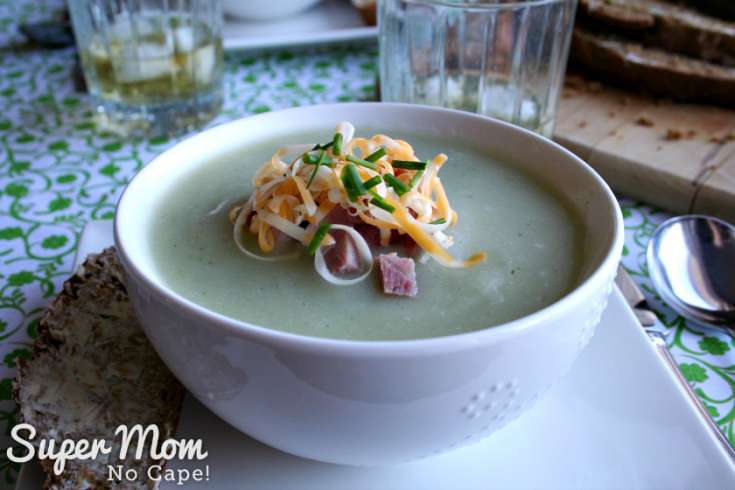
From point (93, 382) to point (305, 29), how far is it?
1958mm

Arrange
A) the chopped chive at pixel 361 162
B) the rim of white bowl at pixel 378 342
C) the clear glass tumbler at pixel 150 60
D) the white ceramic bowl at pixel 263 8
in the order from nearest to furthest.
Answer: the rim of white bowl at pixel 378 342 → the chopped chive at pixel 361 162 → the clear glass tumbler at pixel 150 60 → the white ceramic bowl at pixel 263 8

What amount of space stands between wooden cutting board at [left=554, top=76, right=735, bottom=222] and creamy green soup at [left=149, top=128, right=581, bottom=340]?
76 centimetres

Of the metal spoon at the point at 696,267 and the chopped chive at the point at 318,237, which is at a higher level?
the chopped chive at the point at 318,237

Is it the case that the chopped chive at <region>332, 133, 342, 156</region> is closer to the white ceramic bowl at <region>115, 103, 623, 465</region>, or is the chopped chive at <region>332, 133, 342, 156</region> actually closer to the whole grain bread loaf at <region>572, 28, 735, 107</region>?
the white ceramic bowl at <region>115, 103, 623, 465</region>

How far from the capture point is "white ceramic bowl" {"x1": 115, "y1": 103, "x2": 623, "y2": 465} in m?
0.77

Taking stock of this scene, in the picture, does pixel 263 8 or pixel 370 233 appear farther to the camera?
pixel 263 8

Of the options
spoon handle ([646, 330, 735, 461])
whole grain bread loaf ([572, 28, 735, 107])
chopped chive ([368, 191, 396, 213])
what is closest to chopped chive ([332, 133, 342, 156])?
chopped chive ([368, 191, 396, 213])

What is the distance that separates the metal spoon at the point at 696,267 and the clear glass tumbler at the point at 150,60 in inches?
55.8

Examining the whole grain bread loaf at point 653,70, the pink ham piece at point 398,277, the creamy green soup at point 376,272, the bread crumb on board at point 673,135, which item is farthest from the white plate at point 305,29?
the pink ham piece at point 398,277

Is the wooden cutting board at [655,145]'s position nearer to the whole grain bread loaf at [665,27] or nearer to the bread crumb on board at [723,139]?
the bread crumb on board at [723,139]

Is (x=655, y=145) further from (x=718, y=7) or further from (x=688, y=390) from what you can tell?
(x=688, y=390)

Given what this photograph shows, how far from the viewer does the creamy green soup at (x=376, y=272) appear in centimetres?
93

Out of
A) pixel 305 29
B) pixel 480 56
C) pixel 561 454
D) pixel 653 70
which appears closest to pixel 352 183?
pixel 561 454

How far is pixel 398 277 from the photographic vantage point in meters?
0.96
